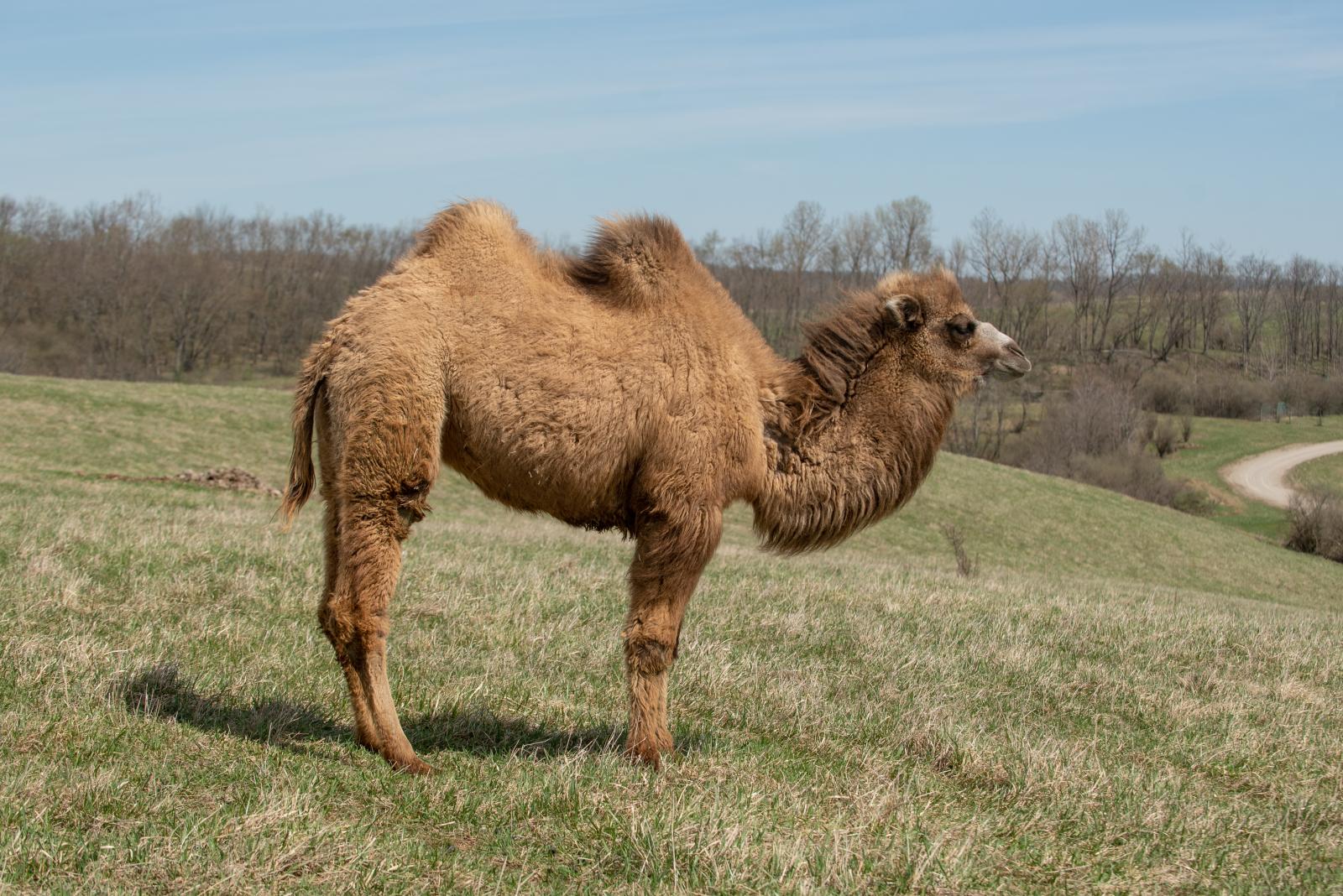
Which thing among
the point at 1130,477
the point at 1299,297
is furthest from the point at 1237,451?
the point at 1299,297

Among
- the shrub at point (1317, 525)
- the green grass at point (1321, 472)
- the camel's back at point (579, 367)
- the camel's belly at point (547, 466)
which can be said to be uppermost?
the camel's back at point (579, 367)

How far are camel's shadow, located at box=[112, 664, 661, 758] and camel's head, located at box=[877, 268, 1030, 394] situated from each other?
2594 mm

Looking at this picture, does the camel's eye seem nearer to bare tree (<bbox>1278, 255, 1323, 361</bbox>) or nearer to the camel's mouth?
the camel's mouth

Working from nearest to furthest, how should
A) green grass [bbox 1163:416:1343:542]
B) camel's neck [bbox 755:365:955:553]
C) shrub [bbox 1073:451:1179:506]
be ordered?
camel's neck [bbox 755:365:955:553] → green grass [bbox 1163:416:1343:542] → shrub [bbox 1073:451:1179:506]

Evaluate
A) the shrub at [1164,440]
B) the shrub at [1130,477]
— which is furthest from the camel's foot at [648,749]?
the shrub at [1164,440]

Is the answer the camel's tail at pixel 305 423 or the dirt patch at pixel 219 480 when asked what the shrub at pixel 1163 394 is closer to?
the dirt patch at pixel 219 480

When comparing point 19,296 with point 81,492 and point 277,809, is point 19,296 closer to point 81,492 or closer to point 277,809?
point 81,492

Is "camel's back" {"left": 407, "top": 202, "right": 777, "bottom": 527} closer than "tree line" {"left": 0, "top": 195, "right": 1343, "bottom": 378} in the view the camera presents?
Yes

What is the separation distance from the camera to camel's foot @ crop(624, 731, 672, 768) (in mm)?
5598

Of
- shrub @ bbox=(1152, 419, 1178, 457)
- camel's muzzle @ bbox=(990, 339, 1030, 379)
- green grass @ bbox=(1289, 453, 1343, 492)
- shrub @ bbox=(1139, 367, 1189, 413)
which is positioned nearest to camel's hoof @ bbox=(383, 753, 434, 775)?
camel's muzzle @ bbox=(990, 339, 1030, 379)

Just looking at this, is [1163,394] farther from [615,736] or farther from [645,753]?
[645,753]

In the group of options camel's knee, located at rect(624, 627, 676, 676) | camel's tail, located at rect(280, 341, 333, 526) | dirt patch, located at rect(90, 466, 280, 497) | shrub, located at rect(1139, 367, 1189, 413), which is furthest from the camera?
shrub, located at rect(1139, 367, 1189, 413)

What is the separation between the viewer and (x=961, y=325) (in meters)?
6.72

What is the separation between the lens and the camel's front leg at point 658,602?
226 inches
